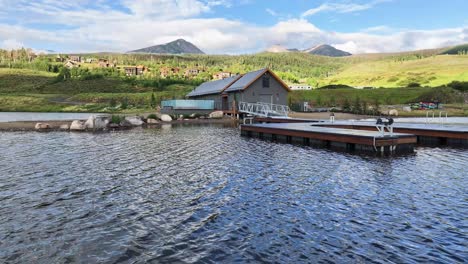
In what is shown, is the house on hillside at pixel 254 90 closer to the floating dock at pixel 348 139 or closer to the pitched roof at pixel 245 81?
the pitched roof at pixel 245 81

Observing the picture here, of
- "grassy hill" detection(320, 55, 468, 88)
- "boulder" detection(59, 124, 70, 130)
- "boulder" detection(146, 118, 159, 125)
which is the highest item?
"grassy hill" detection(320, 55, 468, 88)

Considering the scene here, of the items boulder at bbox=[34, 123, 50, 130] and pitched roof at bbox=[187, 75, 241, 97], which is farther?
pitched roof at bbox=[187, 75, 241, 97]

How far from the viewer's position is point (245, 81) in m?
51.9

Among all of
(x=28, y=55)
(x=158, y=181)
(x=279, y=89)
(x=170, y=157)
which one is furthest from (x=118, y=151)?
(x=28, y=55)

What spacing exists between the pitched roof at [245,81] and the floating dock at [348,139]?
20.8 m

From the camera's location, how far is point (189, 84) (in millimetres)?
120000

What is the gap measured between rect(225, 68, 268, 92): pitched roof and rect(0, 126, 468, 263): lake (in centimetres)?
3250

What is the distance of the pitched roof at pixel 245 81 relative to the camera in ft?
165

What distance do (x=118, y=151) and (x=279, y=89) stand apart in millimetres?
35205

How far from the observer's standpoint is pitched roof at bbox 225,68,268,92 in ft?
165

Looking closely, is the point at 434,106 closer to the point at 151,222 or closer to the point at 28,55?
the point at 151,222

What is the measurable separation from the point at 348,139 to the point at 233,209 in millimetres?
13702

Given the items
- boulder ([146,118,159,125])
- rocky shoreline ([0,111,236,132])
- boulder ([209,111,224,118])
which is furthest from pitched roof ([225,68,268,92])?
boulder ([146,118,159,125])

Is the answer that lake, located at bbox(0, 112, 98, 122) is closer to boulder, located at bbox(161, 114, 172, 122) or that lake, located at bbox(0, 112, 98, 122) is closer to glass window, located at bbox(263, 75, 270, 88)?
boulder, located at bbox(161, 114, 172, 122)
